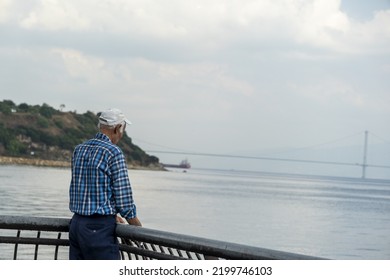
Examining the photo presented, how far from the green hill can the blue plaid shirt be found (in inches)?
2854

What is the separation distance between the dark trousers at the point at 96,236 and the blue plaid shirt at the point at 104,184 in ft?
0.11

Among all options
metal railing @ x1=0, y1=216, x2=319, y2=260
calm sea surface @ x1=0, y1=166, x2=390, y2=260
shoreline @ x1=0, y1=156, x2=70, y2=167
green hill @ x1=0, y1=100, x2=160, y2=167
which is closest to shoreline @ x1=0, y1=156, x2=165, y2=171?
shoreline @ x1=0, y1=156, x2=70, y2=167

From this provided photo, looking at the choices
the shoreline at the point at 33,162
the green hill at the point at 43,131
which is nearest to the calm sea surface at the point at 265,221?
the green hill at the point at 43,131

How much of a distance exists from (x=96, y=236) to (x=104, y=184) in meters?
0.19

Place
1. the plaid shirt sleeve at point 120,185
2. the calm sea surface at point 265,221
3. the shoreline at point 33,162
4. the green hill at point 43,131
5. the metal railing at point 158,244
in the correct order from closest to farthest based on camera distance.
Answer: the metal railing at point 158,244 → the plaid shirt sleeve at point 120,185 → the calm sea surface at point 265,221 → the green hill at point 43,131 → the shoreline at point 33,162

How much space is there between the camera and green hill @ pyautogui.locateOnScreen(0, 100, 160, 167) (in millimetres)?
80250

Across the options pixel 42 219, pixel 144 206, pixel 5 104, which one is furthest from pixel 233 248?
pixel 5 104

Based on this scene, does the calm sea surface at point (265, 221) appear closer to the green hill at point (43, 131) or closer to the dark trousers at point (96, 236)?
the dark trousers at point (96, 236)

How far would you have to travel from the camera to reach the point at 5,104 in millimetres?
90250

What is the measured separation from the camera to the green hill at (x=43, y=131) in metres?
80.2

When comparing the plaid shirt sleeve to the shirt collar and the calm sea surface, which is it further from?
the calm sea surface

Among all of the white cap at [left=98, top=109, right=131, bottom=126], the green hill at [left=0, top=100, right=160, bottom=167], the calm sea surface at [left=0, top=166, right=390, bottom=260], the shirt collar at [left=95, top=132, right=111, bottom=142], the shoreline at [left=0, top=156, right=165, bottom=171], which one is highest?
the green hill at [left=0, top=100, right=160, bottom=167]
